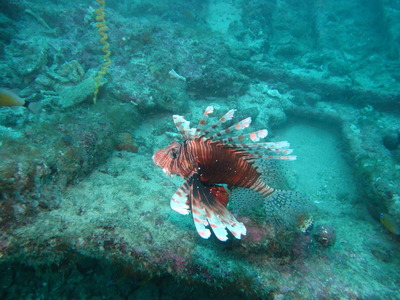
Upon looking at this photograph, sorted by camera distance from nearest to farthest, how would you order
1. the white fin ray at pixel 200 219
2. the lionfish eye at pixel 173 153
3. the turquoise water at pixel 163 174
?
the white fin ray at pixel 200 219
the turquoise water at pixel 163 174
the lionfish eye at pixel 173 153

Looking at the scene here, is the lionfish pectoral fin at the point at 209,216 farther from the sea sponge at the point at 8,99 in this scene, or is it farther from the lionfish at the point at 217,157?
the sea sponge at the point at 8,99

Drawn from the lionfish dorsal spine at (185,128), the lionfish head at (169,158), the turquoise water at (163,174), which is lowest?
the turquoise water at (163,174)

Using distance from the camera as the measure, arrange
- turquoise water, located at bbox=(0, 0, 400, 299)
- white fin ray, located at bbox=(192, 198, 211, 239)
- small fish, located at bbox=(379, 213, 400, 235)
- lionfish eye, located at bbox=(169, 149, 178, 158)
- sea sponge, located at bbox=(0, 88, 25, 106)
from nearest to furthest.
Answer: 1. white fin ray, located at bbox=(192, 198, 211, 239)
2. turquoise water, located at bbox=(0, 0, 400, 299)
3. lionfish eye, located at bbox=(169, 149, 178, 158)
4. sea sponge, located at bbox=(0, 88, 25, 106)
5. small fish, located at bbox=(379, 213, 400, 235)

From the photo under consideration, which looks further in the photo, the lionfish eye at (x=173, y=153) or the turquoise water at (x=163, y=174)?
the lionfish eye at (x=173, y=153)

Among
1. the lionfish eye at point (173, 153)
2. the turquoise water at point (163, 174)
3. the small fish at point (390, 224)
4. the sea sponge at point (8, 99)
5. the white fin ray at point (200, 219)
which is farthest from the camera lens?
the small fish at point (390, 224)

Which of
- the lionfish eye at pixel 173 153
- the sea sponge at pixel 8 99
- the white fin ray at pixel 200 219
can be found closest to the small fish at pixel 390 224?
the white fin ray at pixel 200 219

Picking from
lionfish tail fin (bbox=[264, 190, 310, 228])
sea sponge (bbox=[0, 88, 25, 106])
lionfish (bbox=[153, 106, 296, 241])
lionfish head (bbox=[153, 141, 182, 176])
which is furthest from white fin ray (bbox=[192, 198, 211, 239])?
sea sponge (bbox=[0, 88, 25, 106])

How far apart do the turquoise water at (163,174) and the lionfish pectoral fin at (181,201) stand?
3 cm

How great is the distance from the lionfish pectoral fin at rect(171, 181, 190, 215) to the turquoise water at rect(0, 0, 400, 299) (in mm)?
30

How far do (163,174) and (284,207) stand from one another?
264cm

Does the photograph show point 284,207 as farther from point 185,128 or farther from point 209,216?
point 185,128

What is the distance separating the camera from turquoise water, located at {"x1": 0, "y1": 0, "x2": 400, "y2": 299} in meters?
2.46

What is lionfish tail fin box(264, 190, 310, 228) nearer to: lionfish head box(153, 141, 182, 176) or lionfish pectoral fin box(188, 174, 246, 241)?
lionfish pectoral fin box(188, 174, 246, 241)

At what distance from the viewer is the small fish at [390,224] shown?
4.34 metres
